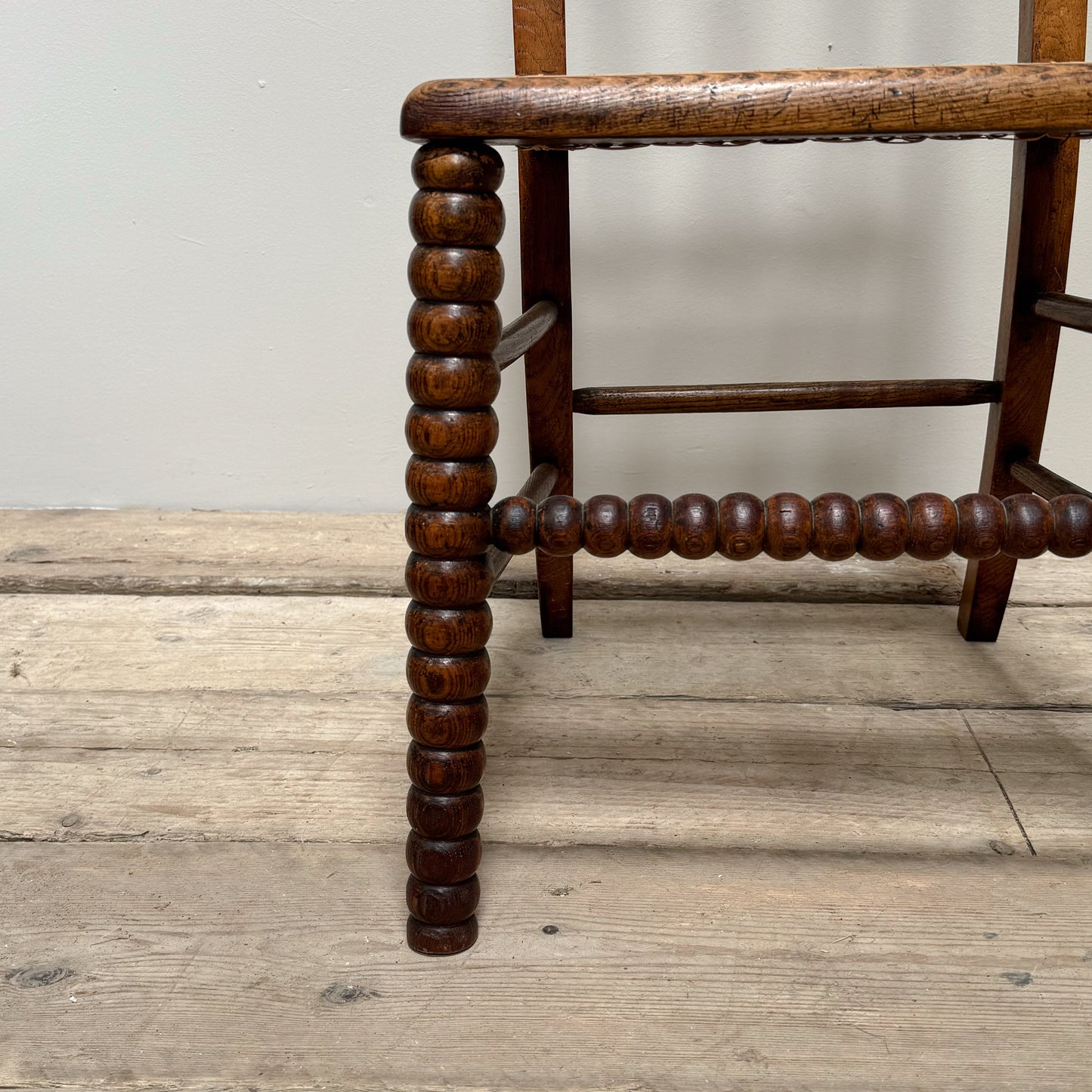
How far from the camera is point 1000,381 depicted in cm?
91

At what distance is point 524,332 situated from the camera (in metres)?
0.76

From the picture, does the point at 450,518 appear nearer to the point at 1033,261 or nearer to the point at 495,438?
the point at 495,438

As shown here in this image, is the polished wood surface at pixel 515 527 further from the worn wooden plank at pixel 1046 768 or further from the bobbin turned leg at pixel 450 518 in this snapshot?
the worn wooden plank at pixel 1046 768

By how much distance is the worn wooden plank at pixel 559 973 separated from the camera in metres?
0.56

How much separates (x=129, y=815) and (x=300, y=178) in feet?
2.50

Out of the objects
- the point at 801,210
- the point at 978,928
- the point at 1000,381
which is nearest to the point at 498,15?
the point at 801,210

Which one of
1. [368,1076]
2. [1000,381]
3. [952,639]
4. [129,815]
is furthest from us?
[952,639]

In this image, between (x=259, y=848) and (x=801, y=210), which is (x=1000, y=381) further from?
(x=259, y=848)

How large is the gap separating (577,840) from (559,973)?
0.42ft

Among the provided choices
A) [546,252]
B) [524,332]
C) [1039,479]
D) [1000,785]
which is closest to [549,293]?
[546,252]

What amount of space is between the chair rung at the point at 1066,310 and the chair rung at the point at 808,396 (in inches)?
3.4

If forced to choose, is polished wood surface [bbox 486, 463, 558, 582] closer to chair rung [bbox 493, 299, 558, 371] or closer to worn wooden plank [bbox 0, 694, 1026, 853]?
chair rung [bbox 493, 299, 558, 371]

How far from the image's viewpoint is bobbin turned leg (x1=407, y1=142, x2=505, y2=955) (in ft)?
1.88

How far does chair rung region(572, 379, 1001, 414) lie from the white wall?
1.06 feet
